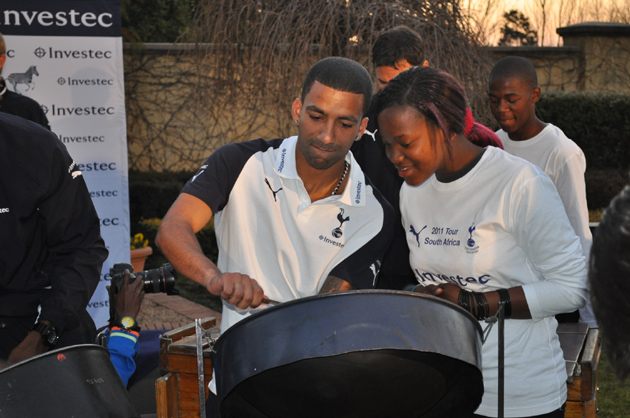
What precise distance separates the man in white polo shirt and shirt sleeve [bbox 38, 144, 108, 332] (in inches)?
13.7

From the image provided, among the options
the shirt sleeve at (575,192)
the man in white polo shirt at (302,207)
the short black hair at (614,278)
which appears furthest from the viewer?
the shirt sleeve at (575,192)

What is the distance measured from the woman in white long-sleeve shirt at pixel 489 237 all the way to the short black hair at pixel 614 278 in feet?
2.10

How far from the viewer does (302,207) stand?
1.66 metres

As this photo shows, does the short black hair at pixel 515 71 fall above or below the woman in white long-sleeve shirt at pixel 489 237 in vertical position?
above

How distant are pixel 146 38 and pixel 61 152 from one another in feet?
18.8

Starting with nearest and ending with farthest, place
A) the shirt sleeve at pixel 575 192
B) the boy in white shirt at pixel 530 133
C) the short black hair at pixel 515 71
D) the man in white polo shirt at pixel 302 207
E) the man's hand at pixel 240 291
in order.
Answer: the man's hand at pixel 240 291 < the man in white polo shirt at pixel 302 207 < the shirt sleeve at pixel 575 192 < the boy in white shirt at pixel 530 133 < the short black hair at pixel 515 71

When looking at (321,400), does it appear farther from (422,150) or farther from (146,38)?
(146,38)

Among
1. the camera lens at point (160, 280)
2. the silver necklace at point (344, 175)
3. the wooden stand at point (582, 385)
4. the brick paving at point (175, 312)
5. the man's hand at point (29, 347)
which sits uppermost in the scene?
the silver necklace at point (344, 175)

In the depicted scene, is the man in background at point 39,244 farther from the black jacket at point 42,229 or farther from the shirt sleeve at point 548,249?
the shirt sleeve at point 548,249

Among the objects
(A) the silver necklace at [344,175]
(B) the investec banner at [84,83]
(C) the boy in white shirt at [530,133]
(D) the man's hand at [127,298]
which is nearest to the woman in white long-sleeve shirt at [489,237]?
(A) the silver necklace at [344,175]

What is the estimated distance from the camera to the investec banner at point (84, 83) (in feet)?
12.8

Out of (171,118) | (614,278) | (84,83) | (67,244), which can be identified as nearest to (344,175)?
(67,244)

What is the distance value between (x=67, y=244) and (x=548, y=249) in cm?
111

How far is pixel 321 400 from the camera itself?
1171mm
